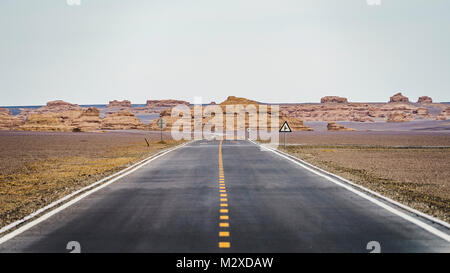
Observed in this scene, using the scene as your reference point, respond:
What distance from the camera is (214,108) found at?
175375 millimetres

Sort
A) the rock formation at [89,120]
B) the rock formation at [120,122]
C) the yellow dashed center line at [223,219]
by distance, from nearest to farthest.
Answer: the yellow dashed center line at [223,219], the rock formation at [89,120], the rock formation at [120,122]

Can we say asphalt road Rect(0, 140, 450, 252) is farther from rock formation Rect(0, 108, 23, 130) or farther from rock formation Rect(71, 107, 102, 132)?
rock formation Rect(0, 108, 23, 130)

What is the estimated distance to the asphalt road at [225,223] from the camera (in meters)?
6.08

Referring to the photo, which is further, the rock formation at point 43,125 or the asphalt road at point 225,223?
the rock formation at point 43,125

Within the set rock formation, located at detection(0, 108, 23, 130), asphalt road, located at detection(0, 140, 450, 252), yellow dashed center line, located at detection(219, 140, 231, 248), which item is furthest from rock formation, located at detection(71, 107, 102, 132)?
asphalt road, located at detection(0, 140, 450, 252)

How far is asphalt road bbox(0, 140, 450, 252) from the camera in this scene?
6078 mm

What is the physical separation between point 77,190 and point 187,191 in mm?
3267

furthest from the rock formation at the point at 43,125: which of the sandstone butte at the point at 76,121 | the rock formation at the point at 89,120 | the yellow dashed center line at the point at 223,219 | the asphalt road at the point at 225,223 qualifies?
the yellow dashed center line at the point at 223,219

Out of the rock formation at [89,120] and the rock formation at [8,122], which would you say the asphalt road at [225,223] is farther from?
the rock formation at [8,122]

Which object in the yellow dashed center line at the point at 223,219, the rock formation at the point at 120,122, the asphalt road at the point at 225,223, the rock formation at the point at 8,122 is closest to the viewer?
the asphalt road at the point at 225,223

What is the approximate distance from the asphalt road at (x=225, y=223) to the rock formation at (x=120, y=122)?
149 m

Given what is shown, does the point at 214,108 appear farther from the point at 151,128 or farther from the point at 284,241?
the point at 284,241

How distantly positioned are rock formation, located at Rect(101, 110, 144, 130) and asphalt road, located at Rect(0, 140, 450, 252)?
148980 millimetres
